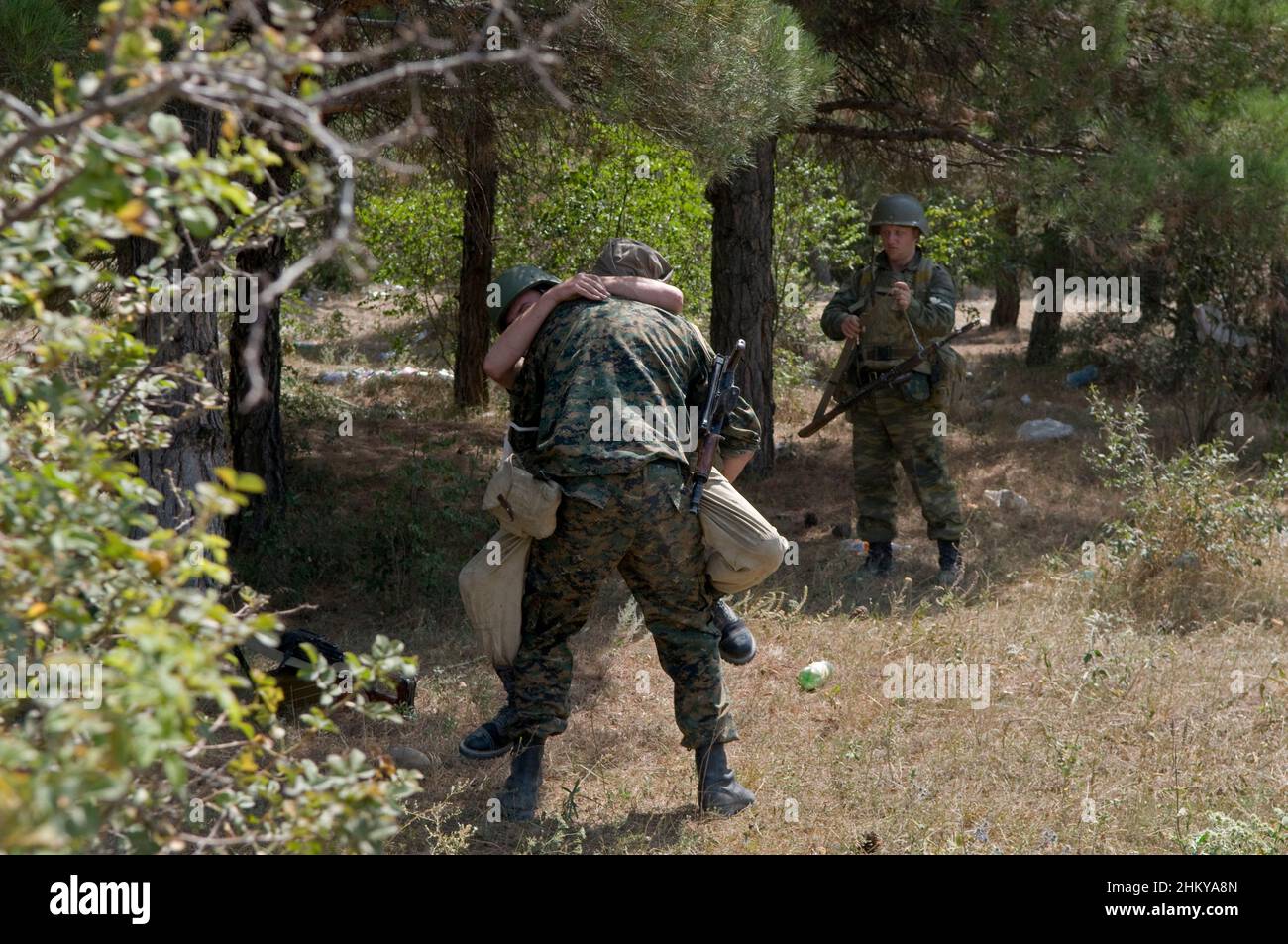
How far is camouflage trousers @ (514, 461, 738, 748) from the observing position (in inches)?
150

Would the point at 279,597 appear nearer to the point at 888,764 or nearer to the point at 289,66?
the point at 888,764

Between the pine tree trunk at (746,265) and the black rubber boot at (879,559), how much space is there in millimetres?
1467

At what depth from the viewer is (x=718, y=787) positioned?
158 inches

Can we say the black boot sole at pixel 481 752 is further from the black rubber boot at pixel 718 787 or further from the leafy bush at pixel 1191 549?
the leafy bush at pixel 1191 549

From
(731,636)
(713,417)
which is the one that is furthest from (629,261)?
(731,636)

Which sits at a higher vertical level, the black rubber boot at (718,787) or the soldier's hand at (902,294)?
the soldier's hand at (902,294)

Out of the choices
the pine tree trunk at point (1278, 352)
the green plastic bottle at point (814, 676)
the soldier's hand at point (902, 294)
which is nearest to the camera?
the green plastic bottle at point (814, 676)

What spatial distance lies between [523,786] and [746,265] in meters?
4.85

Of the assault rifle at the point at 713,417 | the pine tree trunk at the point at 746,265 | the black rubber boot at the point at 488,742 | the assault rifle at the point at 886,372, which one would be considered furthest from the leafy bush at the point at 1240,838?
the pine tree trunk at the point at 746,265

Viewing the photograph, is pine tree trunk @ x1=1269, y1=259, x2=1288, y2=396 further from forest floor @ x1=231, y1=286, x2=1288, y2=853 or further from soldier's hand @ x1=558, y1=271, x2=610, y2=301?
soldier's hand @ x1=558, y1=271, x2=610, y2=301

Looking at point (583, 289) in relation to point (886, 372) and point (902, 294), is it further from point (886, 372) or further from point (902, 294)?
point (886, 372)

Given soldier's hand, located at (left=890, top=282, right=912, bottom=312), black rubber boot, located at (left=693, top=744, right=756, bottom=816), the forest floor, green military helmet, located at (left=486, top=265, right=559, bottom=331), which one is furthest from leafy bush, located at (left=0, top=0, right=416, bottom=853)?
soldier's hand, located at (left=890, top=282, right=912, bottom=312)

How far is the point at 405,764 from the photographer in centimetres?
448

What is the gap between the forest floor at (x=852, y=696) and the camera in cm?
397
